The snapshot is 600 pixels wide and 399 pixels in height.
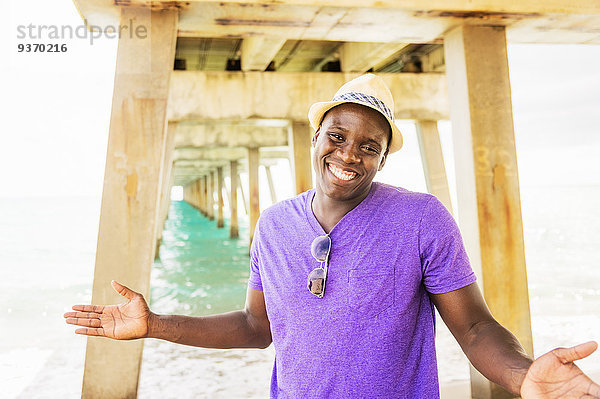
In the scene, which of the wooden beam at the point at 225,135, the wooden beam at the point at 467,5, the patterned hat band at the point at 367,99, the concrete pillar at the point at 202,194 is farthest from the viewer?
the concrete pillar at the point at 202,194

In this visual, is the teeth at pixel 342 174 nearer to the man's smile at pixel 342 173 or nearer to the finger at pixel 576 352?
the man's smile at pixel 342 173

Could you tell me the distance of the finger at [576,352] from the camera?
135cm

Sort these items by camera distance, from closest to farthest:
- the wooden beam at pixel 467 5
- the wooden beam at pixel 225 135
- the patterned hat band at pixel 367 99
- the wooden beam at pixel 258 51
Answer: the patterned hat band at pixel 367 99 < the wooden beam at pixel 467 5 < the wooden beam at pixel 258 51 < the wooden beam at pixel 225 135

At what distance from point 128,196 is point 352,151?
3.37 metres

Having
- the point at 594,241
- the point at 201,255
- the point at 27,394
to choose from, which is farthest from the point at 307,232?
the point at 594,241

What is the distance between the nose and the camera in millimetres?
2002

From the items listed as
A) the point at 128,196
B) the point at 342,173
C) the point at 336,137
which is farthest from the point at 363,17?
the point at 342,173

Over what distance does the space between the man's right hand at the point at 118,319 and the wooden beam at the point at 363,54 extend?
7259mm

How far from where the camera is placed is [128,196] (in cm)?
486

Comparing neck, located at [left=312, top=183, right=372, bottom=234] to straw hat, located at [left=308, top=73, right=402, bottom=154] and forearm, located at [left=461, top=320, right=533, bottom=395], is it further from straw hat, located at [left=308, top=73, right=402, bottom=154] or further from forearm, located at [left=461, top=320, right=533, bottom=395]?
forearm, located at [left=461, top=320, right=533, bottom=395]

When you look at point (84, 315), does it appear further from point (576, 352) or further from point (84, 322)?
point (576, 352)

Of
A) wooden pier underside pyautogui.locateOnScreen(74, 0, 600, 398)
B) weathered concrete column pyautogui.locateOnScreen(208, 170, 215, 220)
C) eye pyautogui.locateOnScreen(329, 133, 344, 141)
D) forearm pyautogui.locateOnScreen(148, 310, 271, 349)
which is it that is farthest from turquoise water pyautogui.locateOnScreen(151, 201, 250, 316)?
weathered concrete column pyautogui.locateOnScreen(208, 170, 215, 220)

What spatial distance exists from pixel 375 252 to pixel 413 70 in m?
9.96

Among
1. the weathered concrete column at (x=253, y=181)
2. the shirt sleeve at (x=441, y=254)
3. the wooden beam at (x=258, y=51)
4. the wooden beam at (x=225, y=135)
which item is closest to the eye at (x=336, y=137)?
the shirt sleeve at (x=441, y=254)
